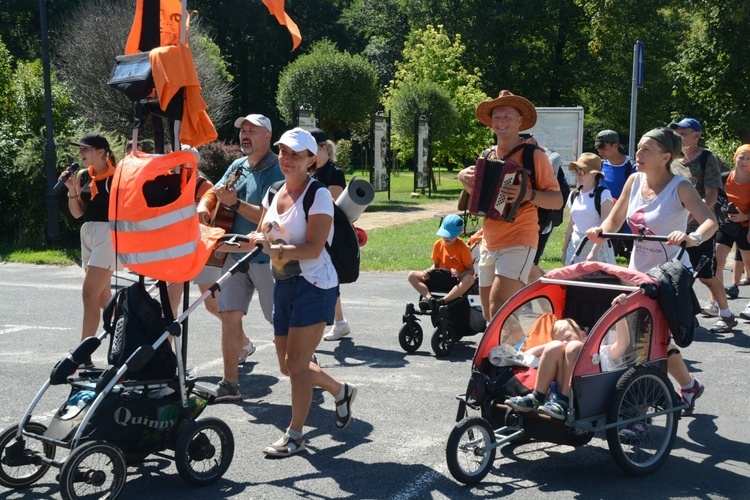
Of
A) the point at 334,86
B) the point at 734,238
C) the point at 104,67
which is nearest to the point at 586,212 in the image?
the point at 734,238

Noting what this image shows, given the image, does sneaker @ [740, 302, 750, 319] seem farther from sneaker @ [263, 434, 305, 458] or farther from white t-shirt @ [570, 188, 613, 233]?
sneaker @ [263, 434, 305, 458]

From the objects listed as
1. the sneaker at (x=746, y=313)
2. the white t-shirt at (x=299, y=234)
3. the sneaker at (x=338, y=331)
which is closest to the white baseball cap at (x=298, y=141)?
the white t-shirt at (x=299, y=234)

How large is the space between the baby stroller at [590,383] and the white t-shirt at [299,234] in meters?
1.06

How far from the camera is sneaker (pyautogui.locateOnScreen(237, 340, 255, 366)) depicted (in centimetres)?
809

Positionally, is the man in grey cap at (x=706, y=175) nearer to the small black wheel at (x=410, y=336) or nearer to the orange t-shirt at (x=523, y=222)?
the small black wheel at (x=410, y=336)

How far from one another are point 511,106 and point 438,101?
28400 millimetres

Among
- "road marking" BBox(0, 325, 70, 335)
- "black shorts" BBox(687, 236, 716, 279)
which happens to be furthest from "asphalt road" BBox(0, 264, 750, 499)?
"black shorts" BBox(687, 236, 716, 279)

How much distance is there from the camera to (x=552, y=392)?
5.11 meters

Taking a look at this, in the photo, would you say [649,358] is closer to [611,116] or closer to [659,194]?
[659,194]

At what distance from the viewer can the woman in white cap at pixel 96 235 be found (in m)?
7.50

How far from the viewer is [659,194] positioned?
20.6ft

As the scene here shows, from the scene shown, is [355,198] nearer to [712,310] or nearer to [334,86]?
[712,310]

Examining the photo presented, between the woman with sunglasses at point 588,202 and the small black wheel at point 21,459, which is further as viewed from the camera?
the woman with sunglasses at point 588,202

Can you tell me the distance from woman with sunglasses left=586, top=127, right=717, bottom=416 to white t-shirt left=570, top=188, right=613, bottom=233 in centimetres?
217
